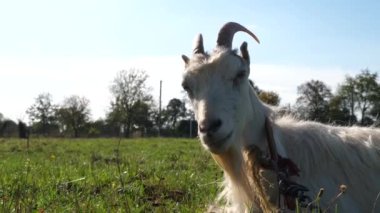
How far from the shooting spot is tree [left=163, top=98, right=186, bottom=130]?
83.1 metres

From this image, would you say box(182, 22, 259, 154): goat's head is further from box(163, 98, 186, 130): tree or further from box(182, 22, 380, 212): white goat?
box(163, 98, 186, 130): tree

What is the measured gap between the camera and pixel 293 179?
494cm

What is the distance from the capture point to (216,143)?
4305 mm

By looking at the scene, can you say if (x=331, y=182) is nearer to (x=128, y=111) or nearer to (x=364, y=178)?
(x=364, y=178)

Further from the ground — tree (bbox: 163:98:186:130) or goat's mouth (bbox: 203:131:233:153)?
tree (bbox: 163:98:186:130)

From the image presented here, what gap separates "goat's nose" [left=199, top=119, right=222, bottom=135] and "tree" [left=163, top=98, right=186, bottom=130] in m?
77.9

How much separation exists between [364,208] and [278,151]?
112 centimetres

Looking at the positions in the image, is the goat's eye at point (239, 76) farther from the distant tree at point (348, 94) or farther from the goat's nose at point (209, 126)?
the distant tree at point (348, 94)

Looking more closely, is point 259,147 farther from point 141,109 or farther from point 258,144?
point 141,109

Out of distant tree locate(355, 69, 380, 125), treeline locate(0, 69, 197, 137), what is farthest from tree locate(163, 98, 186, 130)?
distant tree locate(355, 69, 380, 125)

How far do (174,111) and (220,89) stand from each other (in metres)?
81.5

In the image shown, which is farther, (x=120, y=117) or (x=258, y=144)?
(x=120, y=117)

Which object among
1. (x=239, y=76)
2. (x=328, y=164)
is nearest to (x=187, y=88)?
(x=239, y=76)

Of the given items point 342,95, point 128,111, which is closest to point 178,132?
point 128,111
